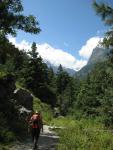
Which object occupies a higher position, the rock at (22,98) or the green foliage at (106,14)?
the green foliage at (106,14)

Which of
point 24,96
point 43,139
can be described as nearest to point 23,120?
point 43,139

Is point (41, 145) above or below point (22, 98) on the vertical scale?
below

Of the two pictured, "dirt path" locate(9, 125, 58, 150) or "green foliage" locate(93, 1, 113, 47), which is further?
"green foliage" locate(93, 1, 113, 47)

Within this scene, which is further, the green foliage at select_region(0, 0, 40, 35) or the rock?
the rock

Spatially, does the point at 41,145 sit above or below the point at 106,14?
below

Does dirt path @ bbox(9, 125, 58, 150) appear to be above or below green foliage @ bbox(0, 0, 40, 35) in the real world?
below

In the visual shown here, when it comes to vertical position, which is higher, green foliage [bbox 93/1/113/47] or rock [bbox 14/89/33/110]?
green foliage [bbox 93/1/113/47]

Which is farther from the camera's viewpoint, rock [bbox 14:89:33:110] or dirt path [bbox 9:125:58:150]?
rock [bbox 14:89:33:110]

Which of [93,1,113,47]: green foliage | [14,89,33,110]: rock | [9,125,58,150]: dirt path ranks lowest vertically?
[9,125,58,150]: dirt path

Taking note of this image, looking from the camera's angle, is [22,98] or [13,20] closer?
[13,20]

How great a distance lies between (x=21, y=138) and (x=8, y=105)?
3.27m

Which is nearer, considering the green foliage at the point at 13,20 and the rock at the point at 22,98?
the green foliage at the point at 13,20

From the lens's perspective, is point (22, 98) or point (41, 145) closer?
point (41, 145)

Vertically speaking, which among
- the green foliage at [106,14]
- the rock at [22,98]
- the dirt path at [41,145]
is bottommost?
the dirt path at [41,145]
